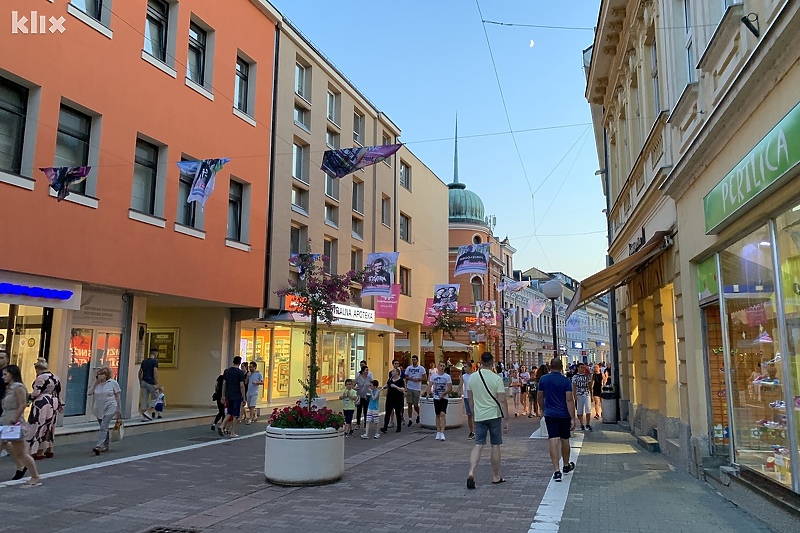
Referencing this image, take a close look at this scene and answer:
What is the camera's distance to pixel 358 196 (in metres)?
30.3

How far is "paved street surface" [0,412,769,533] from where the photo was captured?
6652 mm

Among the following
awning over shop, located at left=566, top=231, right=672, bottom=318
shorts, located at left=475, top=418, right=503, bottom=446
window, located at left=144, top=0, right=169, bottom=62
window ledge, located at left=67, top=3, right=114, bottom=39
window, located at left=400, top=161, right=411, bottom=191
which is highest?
window, located at left=400, top=161, right=411, bottom=191

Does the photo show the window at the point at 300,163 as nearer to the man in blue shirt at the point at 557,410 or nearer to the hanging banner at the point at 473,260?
the hanging banner at the point at 473,260

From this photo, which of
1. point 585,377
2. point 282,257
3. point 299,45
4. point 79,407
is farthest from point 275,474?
point 299,45

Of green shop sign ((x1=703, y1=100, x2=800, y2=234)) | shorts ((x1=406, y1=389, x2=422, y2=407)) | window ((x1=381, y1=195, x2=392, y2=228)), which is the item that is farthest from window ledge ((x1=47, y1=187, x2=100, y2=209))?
window ((x1=381, y1=195, x2=392, y2=228))

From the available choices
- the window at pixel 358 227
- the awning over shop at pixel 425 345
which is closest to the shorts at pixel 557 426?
the window at pixel 358 227

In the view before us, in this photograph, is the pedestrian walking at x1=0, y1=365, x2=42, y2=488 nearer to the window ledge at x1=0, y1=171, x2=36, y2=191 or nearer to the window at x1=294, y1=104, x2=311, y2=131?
the window ledge at x1=0, y1=171, x2=36, y2=191

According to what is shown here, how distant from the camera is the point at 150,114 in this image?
15875 millimetres

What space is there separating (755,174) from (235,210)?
16.5 m

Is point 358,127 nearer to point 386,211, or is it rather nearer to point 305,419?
point 386,211

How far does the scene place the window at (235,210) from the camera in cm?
1989

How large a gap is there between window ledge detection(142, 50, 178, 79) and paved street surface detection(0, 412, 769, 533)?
9426 mm

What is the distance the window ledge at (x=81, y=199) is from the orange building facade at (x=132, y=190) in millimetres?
44

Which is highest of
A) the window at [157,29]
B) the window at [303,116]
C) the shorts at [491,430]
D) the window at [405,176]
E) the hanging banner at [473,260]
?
the window at [405,176]
